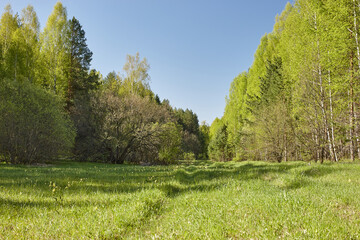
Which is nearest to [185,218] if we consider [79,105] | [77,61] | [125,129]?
[125,129]

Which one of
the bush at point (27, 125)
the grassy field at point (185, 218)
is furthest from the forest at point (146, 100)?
the grassy field at point (185, 218)

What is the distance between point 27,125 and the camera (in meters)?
16.3

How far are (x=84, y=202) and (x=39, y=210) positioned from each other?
2.88 ft

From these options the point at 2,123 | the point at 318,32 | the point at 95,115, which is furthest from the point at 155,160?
the point at 318,32

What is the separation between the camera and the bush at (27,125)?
1567 cm

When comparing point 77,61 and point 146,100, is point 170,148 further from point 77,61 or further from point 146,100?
point 77,61

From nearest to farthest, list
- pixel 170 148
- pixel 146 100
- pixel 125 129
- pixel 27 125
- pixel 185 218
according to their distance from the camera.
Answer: pixel 185 218 < pixel 27 125 < pixel 170 148 < pixel 125 129 < pixel 146 100

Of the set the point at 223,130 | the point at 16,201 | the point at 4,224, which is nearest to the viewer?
the point at 4,224

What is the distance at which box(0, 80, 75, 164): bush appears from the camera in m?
15.7

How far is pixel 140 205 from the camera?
4.00 m

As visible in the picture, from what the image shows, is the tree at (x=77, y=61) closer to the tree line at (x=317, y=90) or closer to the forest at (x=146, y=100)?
the forest at (x=146, y=100)

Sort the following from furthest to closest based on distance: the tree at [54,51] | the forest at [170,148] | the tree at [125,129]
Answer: the tree at [54,51] < the tree at [125,129] < the forest at [170,148]

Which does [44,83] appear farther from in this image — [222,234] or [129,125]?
[222,234]

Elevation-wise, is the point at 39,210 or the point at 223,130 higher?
the point at 223,130
